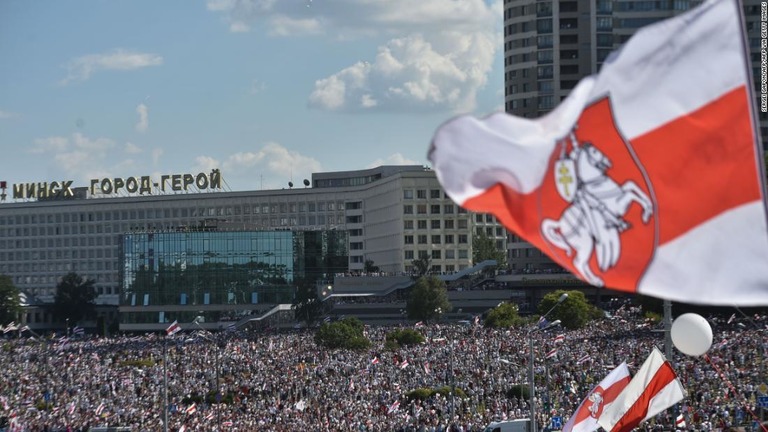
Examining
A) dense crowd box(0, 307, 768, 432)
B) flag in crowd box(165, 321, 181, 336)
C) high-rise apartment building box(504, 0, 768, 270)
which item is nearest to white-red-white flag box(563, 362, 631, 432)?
dense crowd box(0, 307, 768, 432)

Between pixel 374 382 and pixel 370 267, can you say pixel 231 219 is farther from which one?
pixel 374 382

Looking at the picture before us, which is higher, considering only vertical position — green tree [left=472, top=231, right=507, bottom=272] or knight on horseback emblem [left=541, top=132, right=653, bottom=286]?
green tree [left=472, top=231, right=507, bottom=272]

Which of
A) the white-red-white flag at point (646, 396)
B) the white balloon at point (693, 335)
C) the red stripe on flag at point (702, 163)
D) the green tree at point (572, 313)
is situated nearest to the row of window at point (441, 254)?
the green tree at point (572, 313)

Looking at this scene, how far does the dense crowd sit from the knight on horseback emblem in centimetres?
2793

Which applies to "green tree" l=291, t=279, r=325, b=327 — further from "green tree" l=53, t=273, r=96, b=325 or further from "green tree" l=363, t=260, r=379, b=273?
"green tree" l=53, t=273, r=96, b=325

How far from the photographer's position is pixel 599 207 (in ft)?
30.6

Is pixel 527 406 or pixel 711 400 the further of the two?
pixel 527 406

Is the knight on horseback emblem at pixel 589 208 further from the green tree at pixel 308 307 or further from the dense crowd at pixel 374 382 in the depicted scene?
the green tree at pixel 308 307

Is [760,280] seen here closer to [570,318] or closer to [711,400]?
[711,400]

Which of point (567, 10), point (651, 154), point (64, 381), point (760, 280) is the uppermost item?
point (567, 10)

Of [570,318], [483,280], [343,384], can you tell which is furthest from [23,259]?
[343,384]

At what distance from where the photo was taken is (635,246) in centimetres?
906

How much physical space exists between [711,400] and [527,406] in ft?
27.5

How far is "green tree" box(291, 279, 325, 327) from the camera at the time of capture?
375 feet
